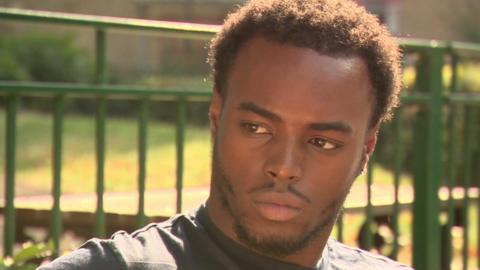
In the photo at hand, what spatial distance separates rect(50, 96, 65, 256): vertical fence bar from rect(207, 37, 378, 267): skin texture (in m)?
1.36

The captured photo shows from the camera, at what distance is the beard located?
1735mm

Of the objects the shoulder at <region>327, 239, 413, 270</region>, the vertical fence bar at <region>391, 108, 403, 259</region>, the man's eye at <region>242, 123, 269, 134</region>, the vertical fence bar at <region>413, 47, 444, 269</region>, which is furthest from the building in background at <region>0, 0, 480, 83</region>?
the man's eye at <region>242, 123, 269, 134</region>

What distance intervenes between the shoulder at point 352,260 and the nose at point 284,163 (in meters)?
0.31

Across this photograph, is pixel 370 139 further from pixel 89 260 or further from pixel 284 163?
pixel 89 260

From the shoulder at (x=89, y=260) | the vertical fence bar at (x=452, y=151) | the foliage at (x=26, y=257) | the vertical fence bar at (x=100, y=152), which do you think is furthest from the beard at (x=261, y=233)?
the vertical fence bar at (x=452, y=151)

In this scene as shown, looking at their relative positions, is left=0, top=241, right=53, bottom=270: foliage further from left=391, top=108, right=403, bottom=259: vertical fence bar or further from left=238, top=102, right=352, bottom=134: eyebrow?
left=391, top=108, right=403, bottom=259: vertical fence bar

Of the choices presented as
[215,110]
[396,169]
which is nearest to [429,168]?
[396,169]

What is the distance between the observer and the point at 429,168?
4.32 meters

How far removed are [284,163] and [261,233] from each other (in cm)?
12

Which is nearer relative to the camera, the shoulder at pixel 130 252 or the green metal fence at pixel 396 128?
the shoulder at pixel 130 252

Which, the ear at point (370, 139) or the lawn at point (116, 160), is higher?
the ear at point (370, 139)

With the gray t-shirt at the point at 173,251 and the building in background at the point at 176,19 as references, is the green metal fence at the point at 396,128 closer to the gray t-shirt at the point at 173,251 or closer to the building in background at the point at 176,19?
the gray t-shirt at the point at 173,251

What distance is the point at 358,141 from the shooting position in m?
1.86

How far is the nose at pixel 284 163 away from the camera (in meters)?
1.72
